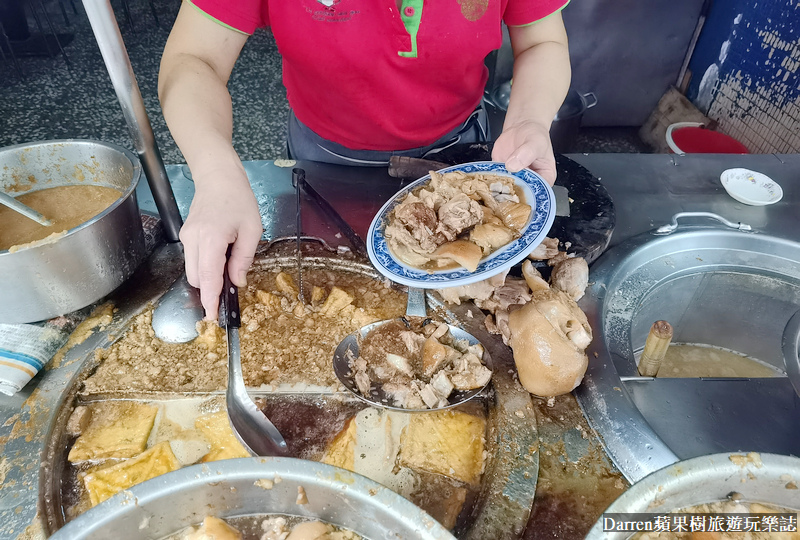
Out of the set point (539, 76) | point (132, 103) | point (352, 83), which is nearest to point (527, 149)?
point (539, 76)

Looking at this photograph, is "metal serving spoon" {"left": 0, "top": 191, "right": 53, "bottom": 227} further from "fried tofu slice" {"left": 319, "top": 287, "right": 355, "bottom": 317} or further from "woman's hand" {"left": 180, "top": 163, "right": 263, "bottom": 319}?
Answer: "fried tofu slice" {"left": 319, "top": 287, "right": 355, "bottom": 317}

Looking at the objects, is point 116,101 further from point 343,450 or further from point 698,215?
point 698,215

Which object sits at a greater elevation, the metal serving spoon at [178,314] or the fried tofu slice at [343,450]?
the metal serving spoon at [178,314]

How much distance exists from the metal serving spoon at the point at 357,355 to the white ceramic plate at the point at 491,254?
0.17 metres

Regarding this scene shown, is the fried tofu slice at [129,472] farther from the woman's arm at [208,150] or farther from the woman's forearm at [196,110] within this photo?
the woman's forearm at [196,110]

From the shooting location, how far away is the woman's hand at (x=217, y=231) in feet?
3.99

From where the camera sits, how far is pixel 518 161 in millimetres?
1540

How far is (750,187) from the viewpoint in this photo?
198 cm

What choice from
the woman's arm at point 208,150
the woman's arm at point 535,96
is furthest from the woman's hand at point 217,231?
the woman's arm at point 535,96

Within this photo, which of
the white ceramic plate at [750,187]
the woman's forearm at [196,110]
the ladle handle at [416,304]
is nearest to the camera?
the woman's forearm at [196,110]

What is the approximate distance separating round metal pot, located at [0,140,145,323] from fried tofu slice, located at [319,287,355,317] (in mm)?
604

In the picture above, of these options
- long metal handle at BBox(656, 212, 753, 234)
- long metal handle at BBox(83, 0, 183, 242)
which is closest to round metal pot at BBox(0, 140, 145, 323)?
long metal handle at BBox(83, 0, 183, 242)

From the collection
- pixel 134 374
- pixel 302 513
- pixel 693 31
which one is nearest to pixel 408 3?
pixel 134 374

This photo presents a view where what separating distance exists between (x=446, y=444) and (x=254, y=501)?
51cm
